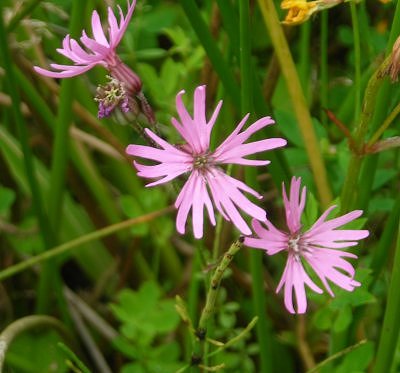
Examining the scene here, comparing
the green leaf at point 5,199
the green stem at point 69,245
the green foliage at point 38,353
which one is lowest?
the green foliage at point 38,353

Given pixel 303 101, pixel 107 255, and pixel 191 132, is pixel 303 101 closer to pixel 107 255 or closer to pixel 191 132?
pixel 191 132

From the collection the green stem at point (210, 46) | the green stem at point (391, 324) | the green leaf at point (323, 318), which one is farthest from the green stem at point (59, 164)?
the green stem at point (391, 324)

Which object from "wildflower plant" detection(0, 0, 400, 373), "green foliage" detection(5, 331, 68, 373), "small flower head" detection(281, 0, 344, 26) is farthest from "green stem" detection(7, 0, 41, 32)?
"green foliage" detection(5, 331, 68, 373)

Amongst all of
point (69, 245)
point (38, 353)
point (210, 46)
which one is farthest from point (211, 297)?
point (38, 353)

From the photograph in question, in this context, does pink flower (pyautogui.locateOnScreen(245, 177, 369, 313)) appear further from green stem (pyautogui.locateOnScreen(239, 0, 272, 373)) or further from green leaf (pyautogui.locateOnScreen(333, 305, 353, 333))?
green leaf (pyautogui.locateOnScreen(333, 305, 353, 333))

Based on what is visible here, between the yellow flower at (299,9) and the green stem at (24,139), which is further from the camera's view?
the green stem at (24,139)

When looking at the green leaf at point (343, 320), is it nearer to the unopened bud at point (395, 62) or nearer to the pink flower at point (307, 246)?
the pink flower at point (307, 246)

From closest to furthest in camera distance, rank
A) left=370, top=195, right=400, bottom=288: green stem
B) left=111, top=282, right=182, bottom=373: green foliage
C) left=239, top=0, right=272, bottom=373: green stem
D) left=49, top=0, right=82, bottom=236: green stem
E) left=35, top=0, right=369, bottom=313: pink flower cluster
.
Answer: left=35, top=0, right=369, bottom=313: pink flower cluster
left=239, top=0, right=272, bottom=373: green stem
left=370, top=195, right=400, bottom=288: green stem
left=49, top=0, right=82, bottom=236: green stem
left=111, top=282, right=182, bottom=373: green foliage
